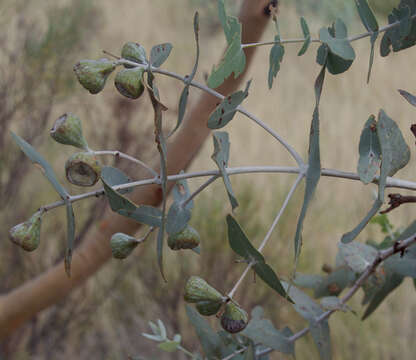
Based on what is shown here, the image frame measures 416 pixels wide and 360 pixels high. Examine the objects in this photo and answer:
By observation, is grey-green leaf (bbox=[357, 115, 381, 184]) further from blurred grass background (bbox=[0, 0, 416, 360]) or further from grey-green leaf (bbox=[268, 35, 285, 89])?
blurred grass background (bbox=[0, 0, 416, 360])

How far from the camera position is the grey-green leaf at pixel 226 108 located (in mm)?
245

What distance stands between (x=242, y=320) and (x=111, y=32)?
2743mm

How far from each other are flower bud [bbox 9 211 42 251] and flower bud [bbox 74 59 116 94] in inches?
2.7

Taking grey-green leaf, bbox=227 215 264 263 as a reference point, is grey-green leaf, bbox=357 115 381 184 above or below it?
above

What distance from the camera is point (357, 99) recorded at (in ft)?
8.75

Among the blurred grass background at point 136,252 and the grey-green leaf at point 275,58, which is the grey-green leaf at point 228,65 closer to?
the grey-green leaf at point 275,58

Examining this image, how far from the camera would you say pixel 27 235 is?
0.85ft

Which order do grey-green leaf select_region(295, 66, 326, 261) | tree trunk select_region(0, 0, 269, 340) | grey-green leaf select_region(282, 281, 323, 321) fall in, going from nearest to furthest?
1. grey-green leaf select_region(295, 66, 326, 261)
2. grey-green leaf select_region(282, 281, 323, 321)
3. tree trunk select_region(0, 0, 269, 340)

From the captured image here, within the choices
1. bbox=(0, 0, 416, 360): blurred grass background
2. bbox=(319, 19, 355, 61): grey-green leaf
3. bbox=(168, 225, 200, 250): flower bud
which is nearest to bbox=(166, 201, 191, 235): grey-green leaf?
bbox=(168, 225, 200, 250): flower bud

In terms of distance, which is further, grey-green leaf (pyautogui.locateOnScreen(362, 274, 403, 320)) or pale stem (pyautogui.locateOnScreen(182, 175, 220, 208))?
grey-green leaf (pyautogui.locateOnScreen(362, 274, 403, 320))

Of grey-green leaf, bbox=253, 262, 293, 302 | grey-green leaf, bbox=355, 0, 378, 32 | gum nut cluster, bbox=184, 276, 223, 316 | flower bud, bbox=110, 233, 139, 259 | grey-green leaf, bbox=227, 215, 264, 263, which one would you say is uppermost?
grey-green leaf, bbox=355, 0, 378, 32

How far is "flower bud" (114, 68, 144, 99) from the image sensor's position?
9.5 inches

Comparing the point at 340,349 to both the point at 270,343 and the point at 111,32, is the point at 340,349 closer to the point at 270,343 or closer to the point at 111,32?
the point at 270,343

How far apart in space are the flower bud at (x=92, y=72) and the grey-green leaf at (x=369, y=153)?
134mm
